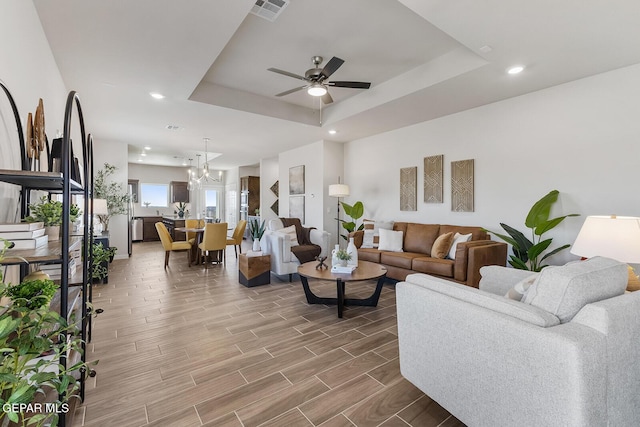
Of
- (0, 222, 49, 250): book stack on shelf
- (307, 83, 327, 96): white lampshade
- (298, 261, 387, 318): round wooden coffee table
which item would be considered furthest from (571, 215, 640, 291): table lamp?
(0, 222, 49, 250): book stack on shelf

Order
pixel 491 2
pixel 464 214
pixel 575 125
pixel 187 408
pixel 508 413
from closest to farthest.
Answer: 1. pixel 508 413
2. pixel 187 408
3. pixel 491 2
4. pixel 575 125
5. pixel 464 214

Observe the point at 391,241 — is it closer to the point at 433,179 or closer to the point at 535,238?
the point at 433,179

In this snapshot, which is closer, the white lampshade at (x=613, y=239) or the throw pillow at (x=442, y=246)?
the white lampshade at (x=613, y=239)

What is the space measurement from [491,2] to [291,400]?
3160 millimetres

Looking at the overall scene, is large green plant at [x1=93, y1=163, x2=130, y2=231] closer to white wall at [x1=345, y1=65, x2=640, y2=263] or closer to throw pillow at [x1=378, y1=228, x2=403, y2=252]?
throw pillow at [x1=378, y1=228, x2=403, y2=252]

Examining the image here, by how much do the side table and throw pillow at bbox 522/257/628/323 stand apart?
11.6 feet

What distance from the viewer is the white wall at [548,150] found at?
3264mm

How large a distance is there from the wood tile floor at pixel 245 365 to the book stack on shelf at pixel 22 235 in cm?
116

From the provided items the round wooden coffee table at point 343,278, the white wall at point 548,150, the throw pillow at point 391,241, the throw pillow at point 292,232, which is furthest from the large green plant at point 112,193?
the white wall at point 548,150

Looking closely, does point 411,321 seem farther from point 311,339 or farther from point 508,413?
point 311,339

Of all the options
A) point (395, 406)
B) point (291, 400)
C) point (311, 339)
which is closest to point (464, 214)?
point (311, 339)

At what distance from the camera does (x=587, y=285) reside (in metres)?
1.38

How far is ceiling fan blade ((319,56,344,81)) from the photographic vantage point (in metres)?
2.93

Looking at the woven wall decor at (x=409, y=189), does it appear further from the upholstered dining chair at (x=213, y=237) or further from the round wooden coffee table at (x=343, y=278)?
the upholstered dining chair at (x=213, y=237)
